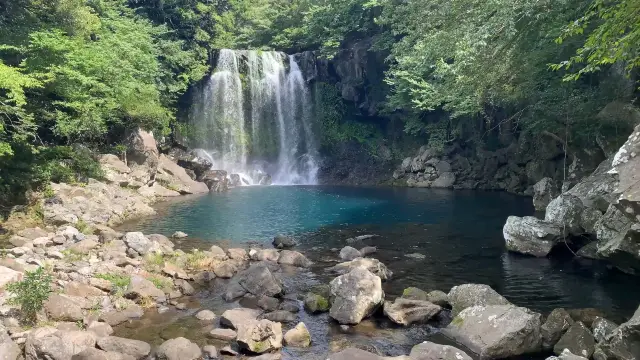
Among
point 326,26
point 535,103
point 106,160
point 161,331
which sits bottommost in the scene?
point 161,331

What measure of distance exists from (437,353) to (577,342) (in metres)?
2.78

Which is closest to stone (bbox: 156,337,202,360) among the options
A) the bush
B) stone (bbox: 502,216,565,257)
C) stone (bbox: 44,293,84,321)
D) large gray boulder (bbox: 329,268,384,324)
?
stone (bbox: 44,293,84,321)

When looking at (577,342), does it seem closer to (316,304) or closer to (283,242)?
(316,304)

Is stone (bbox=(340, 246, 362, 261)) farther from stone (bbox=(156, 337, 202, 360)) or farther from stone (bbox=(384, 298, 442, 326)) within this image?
stone (bbox=(156, 337, 202, 360))

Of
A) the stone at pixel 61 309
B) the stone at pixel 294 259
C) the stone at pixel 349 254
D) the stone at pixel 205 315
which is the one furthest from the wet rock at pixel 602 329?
the stone at pixel 61 309

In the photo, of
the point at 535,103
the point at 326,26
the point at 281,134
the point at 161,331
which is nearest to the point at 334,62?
the point at 326,26

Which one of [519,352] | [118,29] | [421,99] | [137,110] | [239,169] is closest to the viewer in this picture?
[519,352]

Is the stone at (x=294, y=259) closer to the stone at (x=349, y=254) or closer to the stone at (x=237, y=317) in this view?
the stone at (x=349, y=254)

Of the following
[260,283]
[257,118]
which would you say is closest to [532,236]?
[260,283]

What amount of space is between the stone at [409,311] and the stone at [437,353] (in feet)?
6.39

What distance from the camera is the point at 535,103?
25172mm

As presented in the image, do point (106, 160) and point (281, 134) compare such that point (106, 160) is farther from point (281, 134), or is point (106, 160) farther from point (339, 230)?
point (281, 134)

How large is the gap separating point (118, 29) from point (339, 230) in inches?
1015

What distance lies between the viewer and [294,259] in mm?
16094
